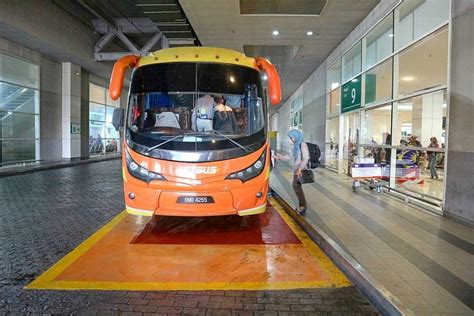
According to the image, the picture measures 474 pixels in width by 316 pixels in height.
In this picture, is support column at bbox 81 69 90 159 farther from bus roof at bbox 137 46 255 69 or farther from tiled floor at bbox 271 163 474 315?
bus roof at bbox 137 46 255 69

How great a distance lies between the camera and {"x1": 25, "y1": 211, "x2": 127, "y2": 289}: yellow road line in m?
3.72

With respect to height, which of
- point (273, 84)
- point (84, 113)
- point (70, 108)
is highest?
point (70, 108)

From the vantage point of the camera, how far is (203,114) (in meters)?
5.42

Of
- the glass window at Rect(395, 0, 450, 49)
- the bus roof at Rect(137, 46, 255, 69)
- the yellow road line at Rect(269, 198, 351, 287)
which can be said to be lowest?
the yellow road line at Rect(269, 198, 351, 287)

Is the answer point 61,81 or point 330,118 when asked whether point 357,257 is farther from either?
point 61,81

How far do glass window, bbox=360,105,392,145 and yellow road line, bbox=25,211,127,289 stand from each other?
7.17 m

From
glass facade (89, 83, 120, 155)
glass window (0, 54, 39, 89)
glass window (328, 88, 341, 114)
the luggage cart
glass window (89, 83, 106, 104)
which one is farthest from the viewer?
glass facade (89, 83, 120, 155)

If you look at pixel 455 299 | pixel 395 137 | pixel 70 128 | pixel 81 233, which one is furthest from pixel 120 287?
pixel 70 128

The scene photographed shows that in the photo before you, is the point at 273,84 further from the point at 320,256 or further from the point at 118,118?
the point at 320,256

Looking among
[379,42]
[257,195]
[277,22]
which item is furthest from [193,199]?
[277,22]

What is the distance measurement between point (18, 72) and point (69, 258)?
50.3 ft

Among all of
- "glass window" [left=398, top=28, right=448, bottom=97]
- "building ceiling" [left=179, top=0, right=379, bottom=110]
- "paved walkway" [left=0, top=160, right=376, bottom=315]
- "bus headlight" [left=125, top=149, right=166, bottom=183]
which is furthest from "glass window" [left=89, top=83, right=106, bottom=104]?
"bus headlight" [left=125, top=149, right=166, bottom=183]

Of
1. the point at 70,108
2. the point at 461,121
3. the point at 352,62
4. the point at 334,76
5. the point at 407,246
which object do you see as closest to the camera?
the point at 407,246

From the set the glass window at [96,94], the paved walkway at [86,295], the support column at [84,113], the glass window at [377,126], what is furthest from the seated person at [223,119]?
the glass window at [96,94]
